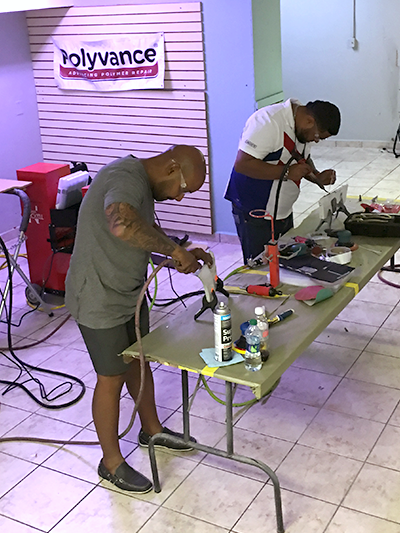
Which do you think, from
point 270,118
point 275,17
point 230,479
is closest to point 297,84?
point 275,17

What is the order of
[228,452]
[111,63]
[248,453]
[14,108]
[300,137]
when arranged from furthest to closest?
[14,108] < [111,63] < [300,137] < [248,453] < [228,452]

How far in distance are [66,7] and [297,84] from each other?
408cm

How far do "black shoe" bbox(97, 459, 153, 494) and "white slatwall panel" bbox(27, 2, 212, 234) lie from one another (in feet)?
10.0

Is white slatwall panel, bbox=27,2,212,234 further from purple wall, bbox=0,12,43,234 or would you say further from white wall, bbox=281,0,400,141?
white wall, bbox=281,0,400,141

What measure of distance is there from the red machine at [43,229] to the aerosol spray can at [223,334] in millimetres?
2370

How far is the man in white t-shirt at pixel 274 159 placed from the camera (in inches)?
126

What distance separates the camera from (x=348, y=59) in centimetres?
812

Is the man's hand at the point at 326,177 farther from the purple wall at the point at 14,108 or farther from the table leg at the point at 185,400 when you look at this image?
the purple wall at the point at 14,108

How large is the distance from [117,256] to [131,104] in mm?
3311

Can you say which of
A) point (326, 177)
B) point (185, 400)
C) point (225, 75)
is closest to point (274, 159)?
point (326, 177)

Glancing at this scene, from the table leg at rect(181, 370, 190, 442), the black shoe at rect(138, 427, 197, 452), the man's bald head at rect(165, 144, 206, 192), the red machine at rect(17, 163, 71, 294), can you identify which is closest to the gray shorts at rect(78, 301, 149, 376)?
the table leg at rect(181, 370, 190, 442)

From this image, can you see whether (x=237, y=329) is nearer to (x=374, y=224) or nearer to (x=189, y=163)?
(x=189, y=163)

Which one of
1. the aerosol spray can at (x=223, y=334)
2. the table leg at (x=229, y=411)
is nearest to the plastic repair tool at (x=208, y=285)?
the aerosol spray can at (x=223, y=334)

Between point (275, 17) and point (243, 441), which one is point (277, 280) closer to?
point (243, 441)
